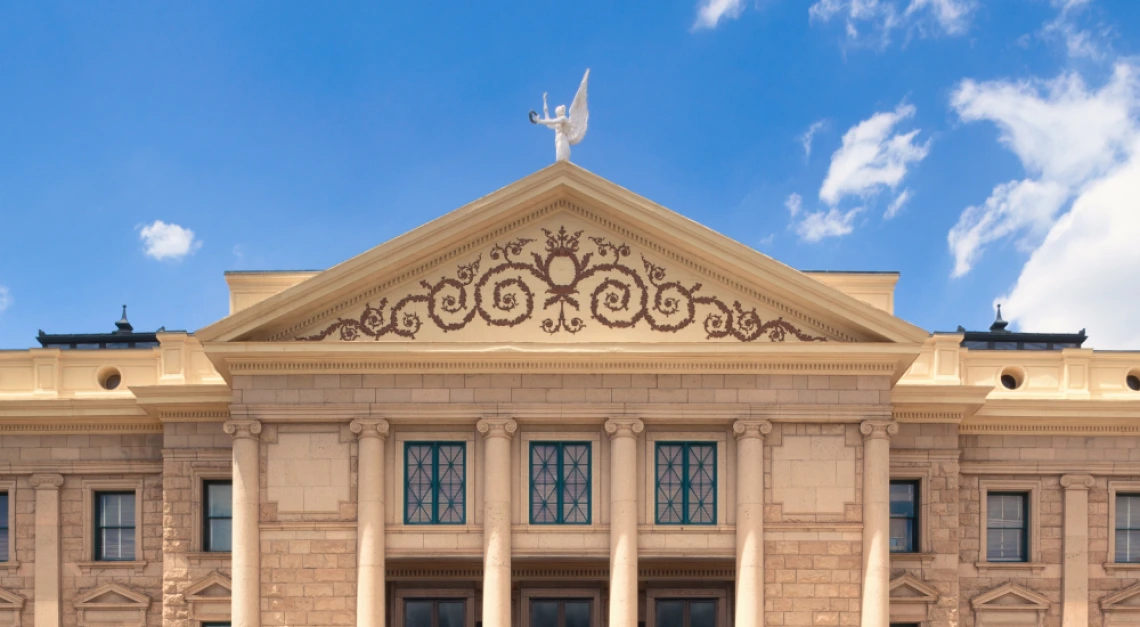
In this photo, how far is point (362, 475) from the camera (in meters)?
22.5

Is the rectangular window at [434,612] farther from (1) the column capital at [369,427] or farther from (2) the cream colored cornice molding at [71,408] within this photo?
(2) the cream colored cornice molding at [71,408]

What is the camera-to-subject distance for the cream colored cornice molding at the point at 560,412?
22.7 metres

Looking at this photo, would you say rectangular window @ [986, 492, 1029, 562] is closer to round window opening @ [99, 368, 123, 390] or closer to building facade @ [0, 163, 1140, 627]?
building facade @ [0, 163, 1140, 627]

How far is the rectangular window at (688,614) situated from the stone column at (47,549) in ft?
45.2

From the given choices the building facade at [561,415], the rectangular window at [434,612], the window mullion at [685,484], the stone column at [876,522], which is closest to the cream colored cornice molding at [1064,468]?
the building facade at [561,415]

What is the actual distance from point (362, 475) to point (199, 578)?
223 inches

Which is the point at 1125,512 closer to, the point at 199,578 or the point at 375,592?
the point at 375,592

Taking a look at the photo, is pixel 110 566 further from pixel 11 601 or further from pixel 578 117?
pixel 578 117

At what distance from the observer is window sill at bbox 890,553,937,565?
25281 mm

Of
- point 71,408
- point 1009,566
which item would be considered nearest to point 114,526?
point 71,408

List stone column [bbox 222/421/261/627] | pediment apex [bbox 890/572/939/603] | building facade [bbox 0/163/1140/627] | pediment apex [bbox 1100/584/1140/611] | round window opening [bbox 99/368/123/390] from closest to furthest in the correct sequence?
stone column [bbox 222/421/261/627] < building facade [bbox 0/163/1140/627] < pediment apex [bbox 890/572/939/603] < pediment apex [bbox 1100/584/1140/611] < round window opening [bbox 99/368/123/390]

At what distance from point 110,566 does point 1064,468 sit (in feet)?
72.9

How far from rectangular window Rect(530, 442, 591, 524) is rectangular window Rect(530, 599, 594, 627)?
10.3 feet

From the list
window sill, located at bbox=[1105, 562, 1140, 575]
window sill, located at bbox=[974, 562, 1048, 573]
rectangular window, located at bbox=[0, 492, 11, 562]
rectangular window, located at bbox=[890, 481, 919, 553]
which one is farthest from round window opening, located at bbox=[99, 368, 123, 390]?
window sill, located at bbox=[1105, 562, 1140, 575]
